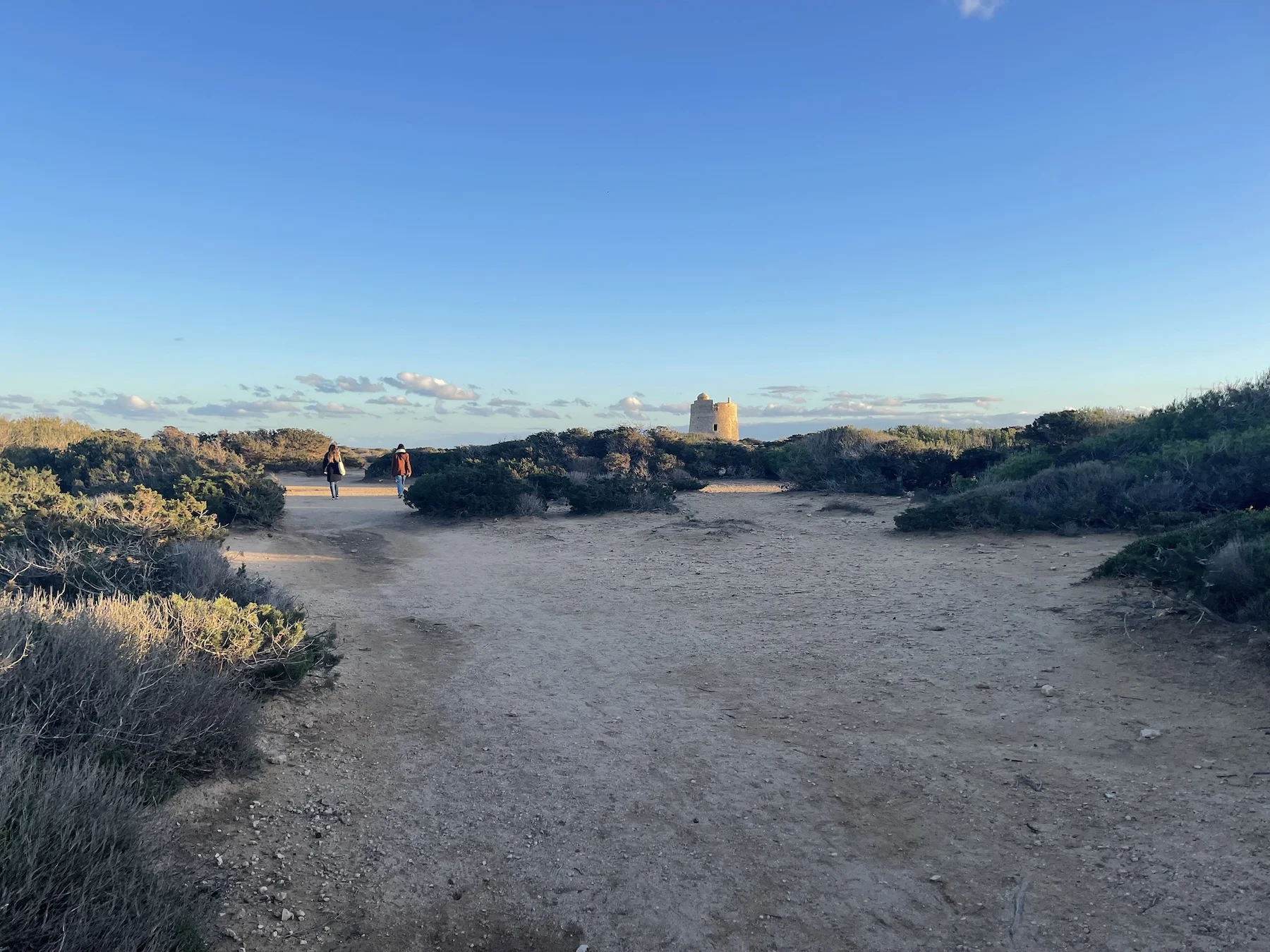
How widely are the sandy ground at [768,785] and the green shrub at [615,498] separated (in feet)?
25.3

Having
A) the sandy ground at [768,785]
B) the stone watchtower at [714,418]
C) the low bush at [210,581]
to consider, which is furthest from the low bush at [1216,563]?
the stone watchtower at [714,418]

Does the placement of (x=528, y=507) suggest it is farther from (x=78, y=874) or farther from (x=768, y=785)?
(x=78, y=874)

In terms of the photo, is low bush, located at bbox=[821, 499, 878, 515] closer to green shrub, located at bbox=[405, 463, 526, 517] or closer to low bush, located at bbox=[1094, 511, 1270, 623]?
green shrub, located at bbox=[405, 463, 526, 517]

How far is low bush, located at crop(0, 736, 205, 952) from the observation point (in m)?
1.91

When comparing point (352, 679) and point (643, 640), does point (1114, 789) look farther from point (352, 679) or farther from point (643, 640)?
point (352, 679)

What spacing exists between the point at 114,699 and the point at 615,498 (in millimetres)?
12291

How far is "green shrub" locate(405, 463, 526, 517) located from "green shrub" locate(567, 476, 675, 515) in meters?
1.23

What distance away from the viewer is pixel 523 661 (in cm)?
617

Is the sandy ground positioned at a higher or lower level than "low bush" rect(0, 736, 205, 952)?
lower

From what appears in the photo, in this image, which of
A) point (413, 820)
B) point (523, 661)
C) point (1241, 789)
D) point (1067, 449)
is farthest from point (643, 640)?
point (1067, 449)

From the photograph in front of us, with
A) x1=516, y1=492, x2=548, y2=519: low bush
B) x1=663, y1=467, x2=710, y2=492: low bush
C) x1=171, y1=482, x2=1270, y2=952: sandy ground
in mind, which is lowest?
x1=171, y1=482, x2=1270, y2=952: sandy ground

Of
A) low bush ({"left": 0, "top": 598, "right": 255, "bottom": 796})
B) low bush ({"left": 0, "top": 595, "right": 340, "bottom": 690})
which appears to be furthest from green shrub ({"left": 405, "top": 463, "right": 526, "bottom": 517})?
low bush ({"left": 0, "top": 598, "right": 255, "bottom": 796})

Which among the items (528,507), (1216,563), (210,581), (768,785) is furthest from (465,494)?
(1216,563)

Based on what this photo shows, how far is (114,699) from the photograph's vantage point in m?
3.39
